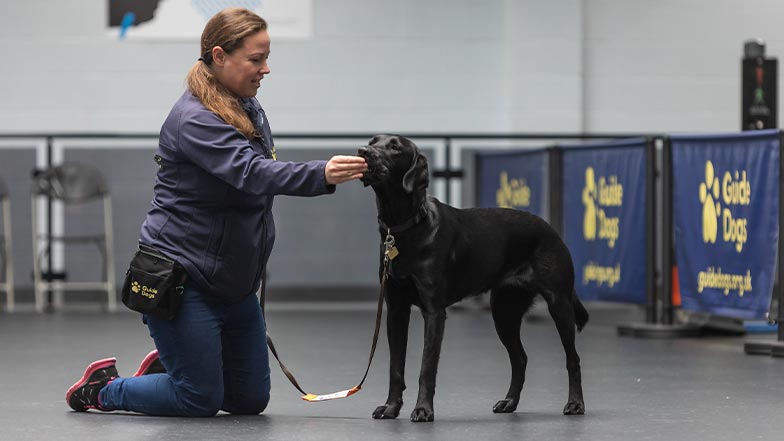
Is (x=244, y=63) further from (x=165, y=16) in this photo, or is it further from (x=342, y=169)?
(x=165, y=16)

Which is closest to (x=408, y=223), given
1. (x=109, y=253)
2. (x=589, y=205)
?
(x=589, y=205)

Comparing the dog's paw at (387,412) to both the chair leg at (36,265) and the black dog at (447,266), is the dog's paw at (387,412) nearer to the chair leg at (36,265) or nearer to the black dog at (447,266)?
the black dog at (447,266)

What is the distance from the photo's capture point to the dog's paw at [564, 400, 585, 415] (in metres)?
3.83

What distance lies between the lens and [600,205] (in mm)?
7293

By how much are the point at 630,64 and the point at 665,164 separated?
3.55 meters

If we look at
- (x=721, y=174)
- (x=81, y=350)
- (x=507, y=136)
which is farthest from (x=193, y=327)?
(x=507, y=136)

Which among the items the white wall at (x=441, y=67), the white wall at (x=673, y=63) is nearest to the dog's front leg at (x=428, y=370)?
the white wall at (x=441, y=67)

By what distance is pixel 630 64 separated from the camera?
10117mm

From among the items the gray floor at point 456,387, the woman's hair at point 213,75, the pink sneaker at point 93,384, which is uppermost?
the woman's hair at point 213,75

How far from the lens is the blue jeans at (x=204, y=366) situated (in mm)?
3619

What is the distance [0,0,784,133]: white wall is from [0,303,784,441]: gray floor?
8.58ft

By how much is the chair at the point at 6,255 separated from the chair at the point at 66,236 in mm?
173

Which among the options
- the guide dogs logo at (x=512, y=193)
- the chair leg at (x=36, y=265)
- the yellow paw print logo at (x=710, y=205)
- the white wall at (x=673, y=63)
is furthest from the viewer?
the white wall at (x=673, y=63)

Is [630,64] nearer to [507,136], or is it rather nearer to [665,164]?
[507,136]
